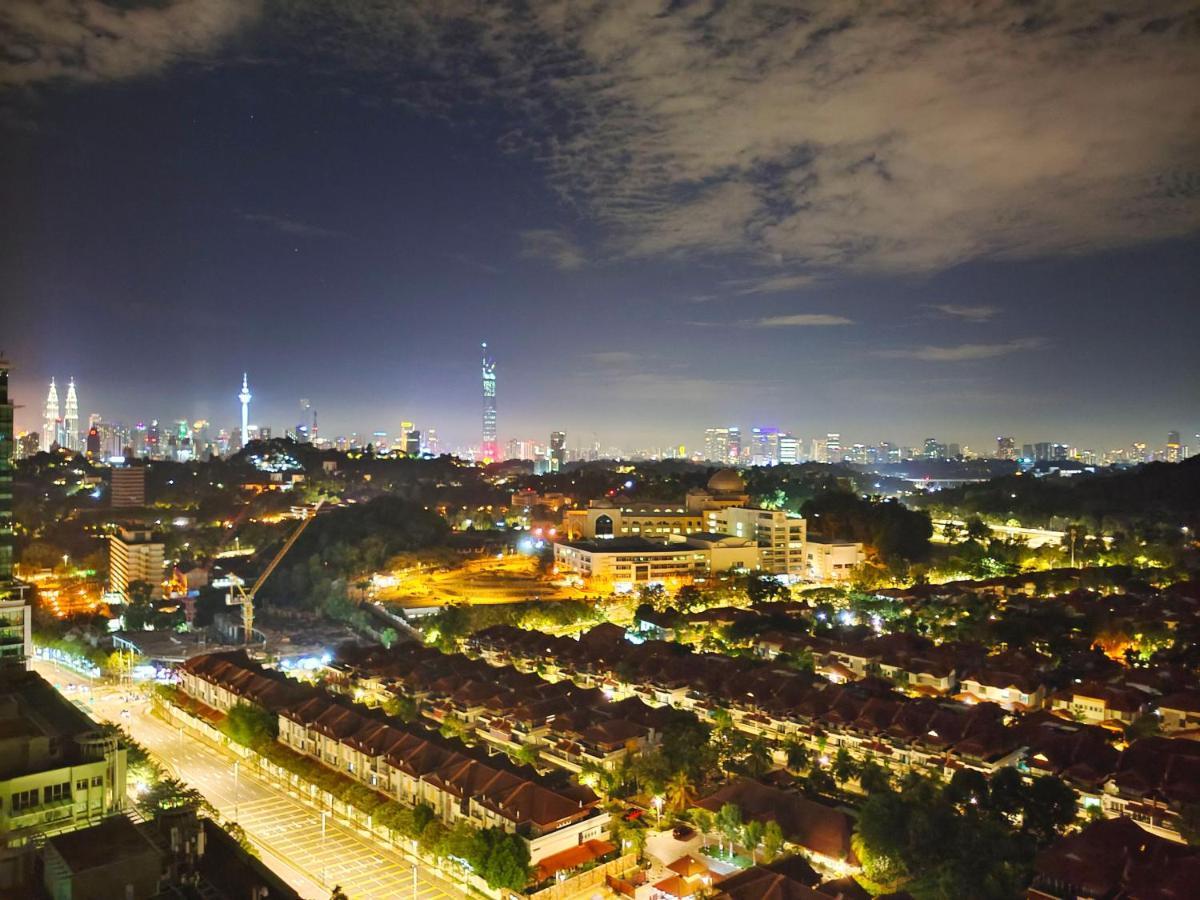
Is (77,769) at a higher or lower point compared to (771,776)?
higher

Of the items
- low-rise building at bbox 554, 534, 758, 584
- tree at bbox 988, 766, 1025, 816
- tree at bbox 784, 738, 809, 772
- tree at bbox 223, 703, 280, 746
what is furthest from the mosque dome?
tree at bbox 988, 766, 1025, 816

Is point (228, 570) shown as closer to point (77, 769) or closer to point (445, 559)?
point (445, 559)

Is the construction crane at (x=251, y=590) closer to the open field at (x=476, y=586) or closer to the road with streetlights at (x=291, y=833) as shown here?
the open field at (x=476, y=586)

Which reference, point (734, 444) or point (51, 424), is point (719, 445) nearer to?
point (734, 444)

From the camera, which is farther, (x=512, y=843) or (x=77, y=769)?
(x=512, y=843)

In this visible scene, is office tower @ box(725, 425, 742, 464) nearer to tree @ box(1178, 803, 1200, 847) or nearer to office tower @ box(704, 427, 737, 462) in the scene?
office tower @ box(704, 427, 737, 462)

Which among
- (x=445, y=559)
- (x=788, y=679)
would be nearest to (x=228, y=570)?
(x=445, y=559)

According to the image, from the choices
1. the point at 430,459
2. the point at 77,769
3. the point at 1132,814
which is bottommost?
the point at 1132,814

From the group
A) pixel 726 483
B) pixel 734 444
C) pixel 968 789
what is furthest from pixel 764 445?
pixel 968 789
